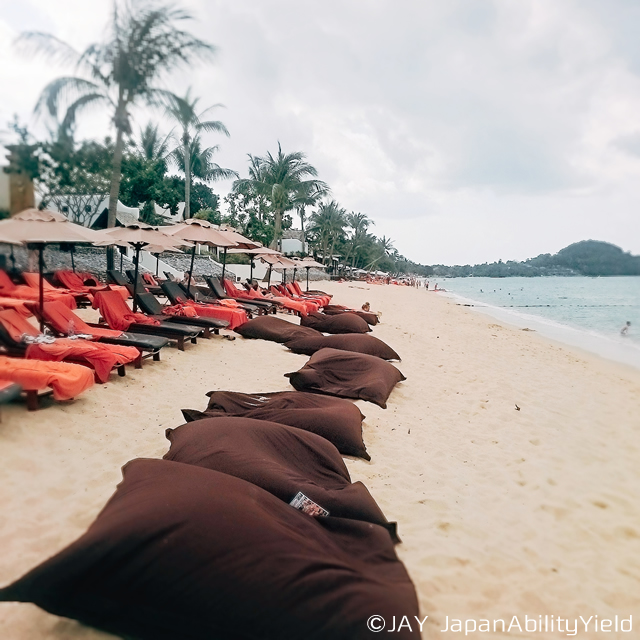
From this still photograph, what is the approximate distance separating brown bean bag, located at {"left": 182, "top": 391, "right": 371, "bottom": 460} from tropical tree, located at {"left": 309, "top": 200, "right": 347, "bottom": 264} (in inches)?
1604

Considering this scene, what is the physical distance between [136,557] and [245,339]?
640cm

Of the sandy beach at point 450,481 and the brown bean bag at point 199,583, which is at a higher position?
the brown bean bag at point 199,583

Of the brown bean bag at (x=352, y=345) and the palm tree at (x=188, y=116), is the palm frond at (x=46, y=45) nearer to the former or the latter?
the palm tree at (x=188, y=116)

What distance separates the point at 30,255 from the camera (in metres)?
1.29

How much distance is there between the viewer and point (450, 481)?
309cm

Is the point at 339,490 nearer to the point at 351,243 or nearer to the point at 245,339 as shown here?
the point at 245,339

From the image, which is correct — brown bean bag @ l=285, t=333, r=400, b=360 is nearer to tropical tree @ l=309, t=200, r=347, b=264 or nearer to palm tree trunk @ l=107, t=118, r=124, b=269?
palm tree trunk @ l=107, t=118, r=124, b=269

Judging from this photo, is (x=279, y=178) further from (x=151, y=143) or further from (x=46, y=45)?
(x=46, y=45)

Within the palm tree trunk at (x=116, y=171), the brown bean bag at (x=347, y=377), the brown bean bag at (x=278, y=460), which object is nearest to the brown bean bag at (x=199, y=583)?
the brown bean bag at (x=278, y=460)

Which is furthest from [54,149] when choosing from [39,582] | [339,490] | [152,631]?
[339,490]

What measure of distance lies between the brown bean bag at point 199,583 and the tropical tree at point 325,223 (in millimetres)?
42909

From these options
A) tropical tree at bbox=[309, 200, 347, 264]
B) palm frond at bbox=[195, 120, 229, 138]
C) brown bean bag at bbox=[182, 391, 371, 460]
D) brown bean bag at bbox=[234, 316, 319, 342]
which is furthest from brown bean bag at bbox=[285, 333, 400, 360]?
tropical tree at bbox=[309, 200, 347, 264]

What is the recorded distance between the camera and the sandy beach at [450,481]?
2.02m

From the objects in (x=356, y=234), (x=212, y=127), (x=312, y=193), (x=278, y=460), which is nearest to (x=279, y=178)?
(x=312, y=193)
